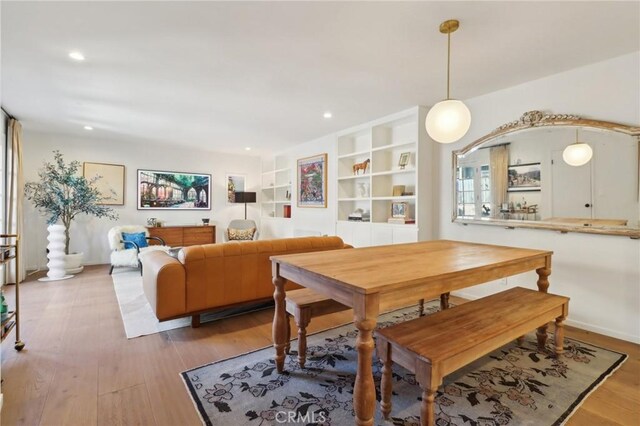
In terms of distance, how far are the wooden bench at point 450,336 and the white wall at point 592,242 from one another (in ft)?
2.81

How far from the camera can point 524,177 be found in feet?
10.2

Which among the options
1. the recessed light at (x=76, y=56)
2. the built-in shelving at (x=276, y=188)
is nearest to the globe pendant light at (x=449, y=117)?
the recessed light at (x=76, y=56)

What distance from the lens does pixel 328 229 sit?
529 cm

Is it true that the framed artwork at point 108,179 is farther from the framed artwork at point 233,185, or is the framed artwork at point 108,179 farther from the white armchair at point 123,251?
the framed artwork at point 233,185

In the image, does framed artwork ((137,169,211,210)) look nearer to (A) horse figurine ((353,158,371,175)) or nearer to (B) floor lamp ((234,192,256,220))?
(B) floor lamp ((234,192,256,220))

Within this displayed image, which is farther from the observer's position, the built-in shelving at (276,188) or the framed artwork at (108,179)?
the built-in shelving at (276,188)

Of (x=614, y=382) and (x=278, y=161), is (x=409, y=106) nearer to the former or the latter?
(x=614, y=382)

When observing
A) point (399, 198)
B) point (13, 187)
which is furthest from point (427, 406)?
point (13, 187)

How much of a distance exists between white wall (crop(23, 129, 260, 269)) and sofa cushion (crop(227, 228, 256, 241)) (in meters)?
0.70

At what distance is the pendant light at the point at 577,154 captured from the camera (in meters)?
2.69

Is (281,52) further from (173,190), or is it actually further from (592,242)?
(173,190)

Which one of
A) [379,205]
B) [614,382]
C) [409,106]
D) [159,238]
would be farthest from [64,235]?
[614,382]

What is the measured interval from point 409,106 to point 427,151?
626 millimetres

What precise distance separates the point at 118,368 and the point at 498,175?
12.9 ft
